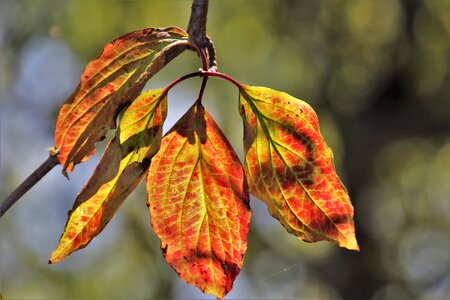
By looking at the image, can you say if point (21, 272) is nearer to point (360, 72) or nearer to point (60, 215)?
point (60, 215)

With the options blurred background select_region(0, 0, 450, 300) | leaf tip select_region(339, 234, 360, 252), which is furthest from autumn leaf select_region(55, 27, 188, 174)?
blurred background select_region(0, 0, 450, 300)

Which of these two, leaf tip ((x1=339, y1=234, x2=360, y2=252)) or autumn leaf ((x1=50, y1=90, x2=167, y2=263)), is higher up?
autumn leaf ((x1=50, y1=90, x2=167, y2=263))

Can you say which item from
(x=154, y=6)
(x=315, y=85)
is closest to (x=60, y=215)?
(x=154, y=6)

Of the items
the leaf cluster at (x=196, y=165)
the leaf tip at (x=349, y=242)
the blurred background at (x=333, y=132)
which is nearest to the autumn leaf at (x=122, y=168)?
the leaf cluster at (x=196, y=165)

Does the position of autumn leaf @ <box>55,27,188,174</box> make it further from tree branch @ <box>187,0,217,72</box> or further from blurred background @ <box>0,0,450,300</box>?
blurred background @ <box>0,0,450,300</box>

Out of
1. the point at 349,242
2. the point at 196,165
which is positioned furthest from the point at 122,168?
the point at 349,242

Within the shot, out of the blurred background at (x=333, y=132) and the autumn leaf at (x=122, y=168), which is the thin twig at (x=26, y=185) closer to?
the autumn leaf at (x=122, y=168)

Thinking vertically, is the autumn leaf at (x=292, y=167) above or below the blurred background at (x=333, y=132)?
above
